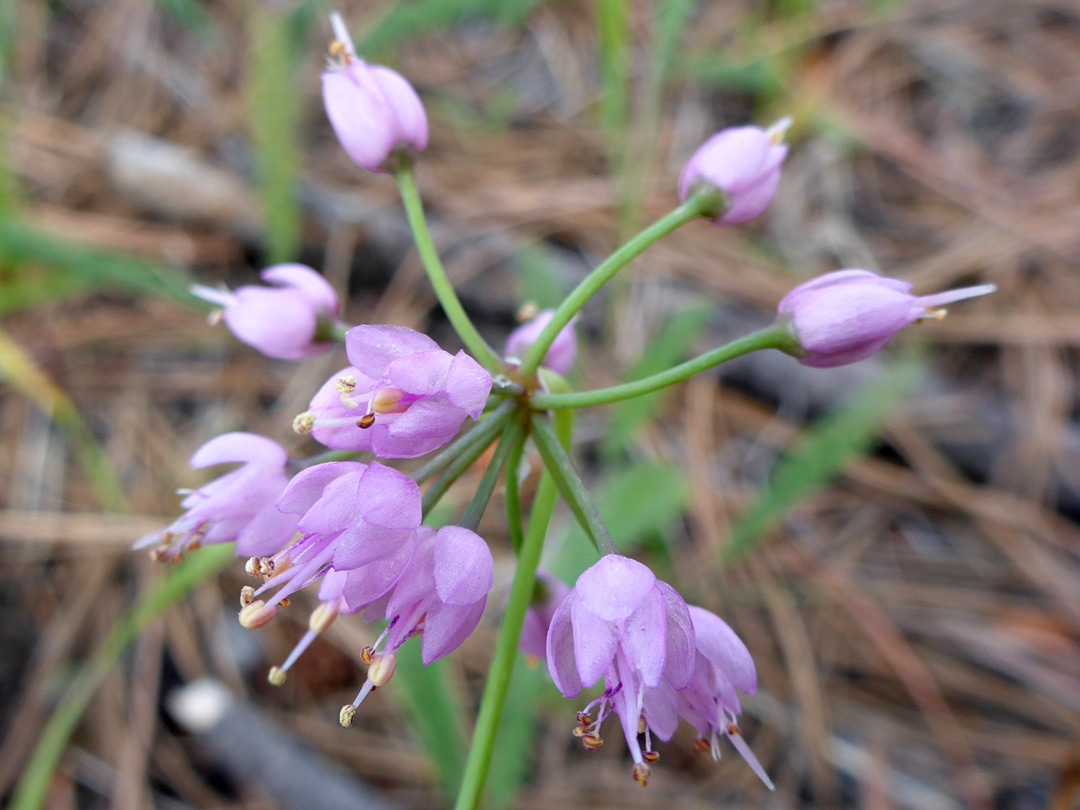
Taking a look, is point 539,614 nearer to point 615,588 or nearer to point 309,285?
point 615,588

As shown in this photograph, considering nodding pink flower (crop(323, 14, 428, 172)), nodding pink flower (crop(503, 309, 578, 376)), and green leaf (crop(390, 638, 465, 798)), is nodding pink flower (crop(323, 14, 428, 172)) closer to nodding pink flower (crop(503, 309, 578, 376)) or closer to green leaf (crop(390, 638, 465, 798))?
nodding pink flower (crop(503, 309, 578, 376))

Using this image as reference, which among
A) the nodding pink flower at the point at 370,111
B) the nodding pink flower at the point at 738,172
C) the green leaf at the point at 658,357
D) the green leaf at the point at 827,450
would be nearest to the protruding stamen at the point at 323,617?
the nodding pink flower at the point at 370,111

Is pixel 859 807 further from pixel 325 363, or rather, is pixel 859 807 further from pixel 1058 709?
pixel 325 363

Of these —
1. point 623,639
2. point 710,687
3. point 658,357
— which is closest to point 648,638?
point 623,639

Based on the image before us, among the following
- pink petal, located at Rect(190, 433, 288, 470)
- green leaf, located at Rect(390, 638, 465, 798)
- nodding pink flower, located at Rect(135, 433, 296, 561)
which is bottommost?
green leaf, located at Rect(390, 638, 465, 798)

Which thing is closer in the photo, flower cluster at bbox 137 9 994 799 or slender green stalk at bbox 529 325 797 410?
flower cluster at bbox 137 9 994 799

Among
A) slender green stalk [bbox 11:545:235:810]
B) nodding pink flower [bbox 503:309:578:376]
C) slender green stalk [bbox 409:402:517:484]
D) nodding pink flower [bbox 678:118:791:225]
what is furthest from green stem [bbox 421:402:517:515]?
slender green stalk [bbox 11:545:235:810]
